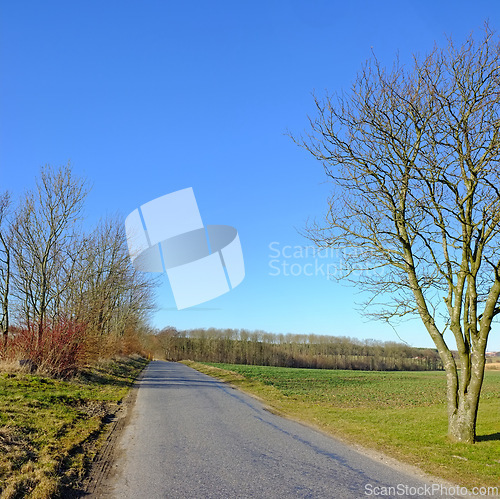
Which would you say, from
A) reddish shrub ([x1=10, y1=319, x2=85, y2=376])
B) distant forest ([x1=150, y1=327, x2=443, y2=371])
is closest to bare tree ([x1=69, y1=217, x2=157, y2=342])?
reddish shrub ([x1=10, y1=319, x2=85, y2=376])

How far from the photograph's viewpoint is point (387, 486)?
584 centimetres

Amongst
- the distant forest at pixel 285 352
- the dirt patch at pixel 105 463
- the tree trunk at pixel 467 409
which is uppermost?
the tree trunk at pixel 467 409

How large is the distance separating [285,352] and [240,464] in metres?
101

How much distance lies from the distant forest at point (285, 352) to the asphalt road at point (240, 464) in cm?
8654

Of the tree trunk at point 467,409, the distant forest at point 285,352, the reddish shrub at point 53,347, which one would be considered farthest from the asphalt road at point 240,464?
the distant forest at point 285,352

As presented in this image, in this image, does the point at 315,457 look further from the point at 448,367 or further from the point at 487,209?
the point at 487,209

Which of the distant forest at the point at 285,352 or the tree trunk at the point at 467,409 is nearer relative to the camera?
the tree trunk at the point at 467,409

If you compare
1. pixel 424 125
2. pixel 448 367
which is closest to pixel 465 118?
pixel 424 125

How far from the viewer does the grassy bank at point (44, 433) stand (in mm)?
5254

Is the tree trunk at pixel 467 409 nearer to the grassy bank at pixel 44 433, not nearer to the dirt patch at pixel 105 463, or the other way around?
the dirt patch at pixel 105 463

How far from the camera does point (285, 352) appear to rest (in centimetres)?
10475

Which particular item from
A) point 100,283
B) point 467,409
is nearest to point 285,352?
point 100,283

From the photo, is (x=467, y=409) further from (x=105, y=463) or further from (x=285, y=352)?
(x=285, y=352)

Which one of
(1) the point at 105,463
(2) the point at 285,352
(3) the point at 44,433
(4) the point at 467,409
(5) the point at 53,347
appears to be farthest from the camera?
(2) the point at 285,352
